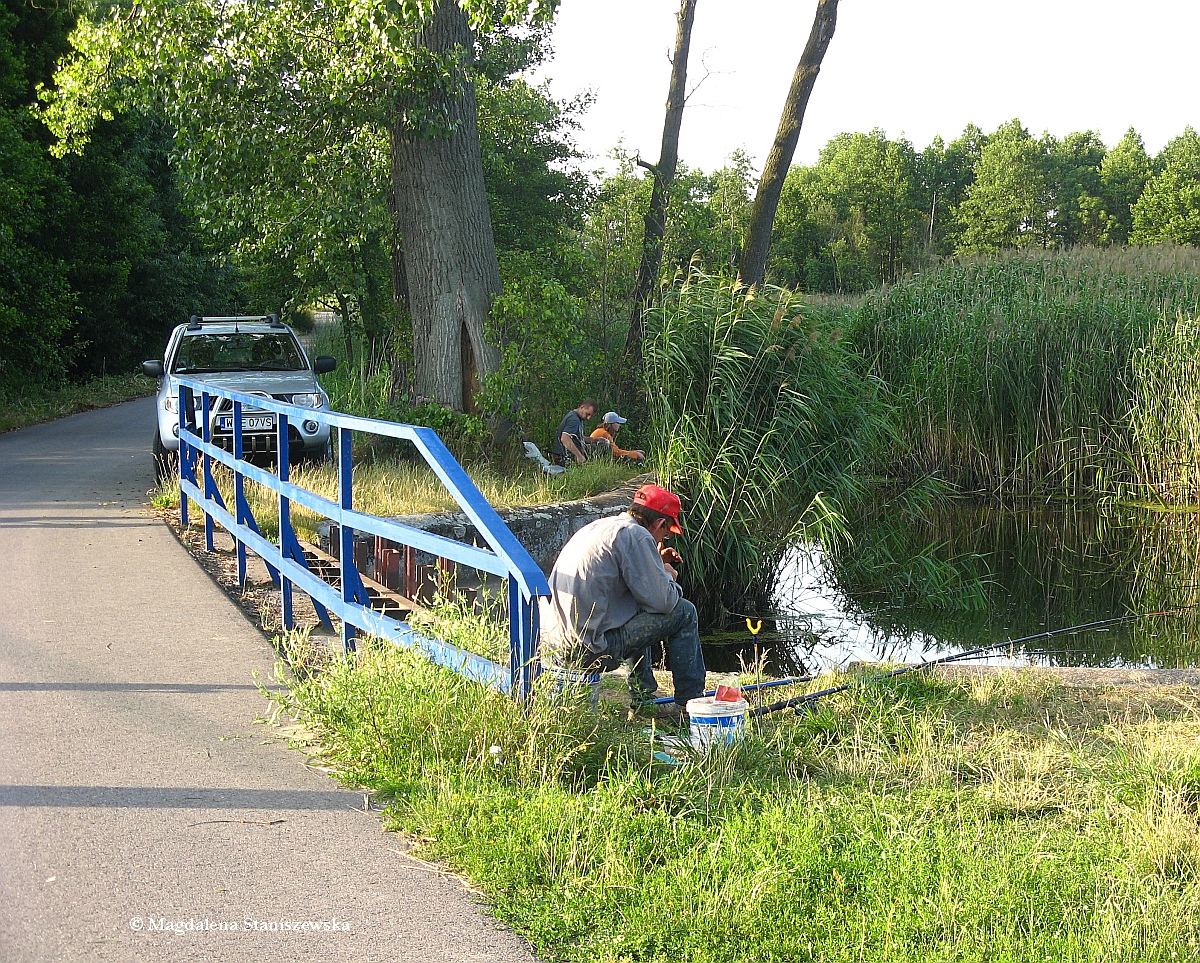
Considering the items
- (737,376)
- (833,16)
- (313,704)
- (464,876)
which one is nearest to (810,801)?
(464,876)

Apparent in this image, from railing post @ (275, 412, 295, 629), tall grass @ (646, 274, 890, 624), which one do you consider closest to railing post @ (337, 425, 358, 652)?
railing post @ (275, 412, 295, 629)

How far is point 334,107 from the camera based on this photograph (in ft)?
45.9

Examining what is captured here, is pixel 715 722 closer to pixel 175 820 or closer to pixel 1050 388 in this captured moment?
pixel 175 820

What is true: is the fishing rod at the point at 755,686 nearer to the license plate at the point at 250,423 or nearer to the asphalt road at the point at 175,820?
the asphalt road at the point at 175,820

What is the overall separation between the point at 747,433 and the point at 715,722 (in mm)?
5473

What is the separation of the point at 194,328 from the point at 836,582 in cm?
812

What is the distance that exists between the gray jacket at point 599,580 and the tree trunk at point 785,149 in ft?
37.9

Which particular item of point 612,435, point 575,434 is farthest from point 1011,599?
point 575,434

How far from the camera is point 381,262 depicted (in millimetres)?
22141

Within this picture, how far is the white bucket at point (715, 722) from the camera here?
196 inches

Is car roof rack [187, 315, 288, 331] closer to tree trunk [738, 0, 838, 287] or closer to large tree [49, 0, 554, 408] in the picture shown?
large tree [49, 0, 554, 408]

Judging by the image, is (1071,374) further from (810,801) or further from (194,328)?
(810,801)

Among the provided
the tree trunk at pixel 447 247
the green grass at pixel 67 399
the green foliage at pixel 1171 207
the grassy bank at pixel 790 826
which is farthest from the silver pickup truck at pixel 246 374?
the green foliage at pixel 1171 207

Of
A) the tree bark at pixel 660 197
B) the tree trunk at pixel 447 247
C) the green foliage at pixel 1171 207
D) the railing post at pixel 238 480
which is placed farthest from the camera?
the green foliage at pixel 1171 207
